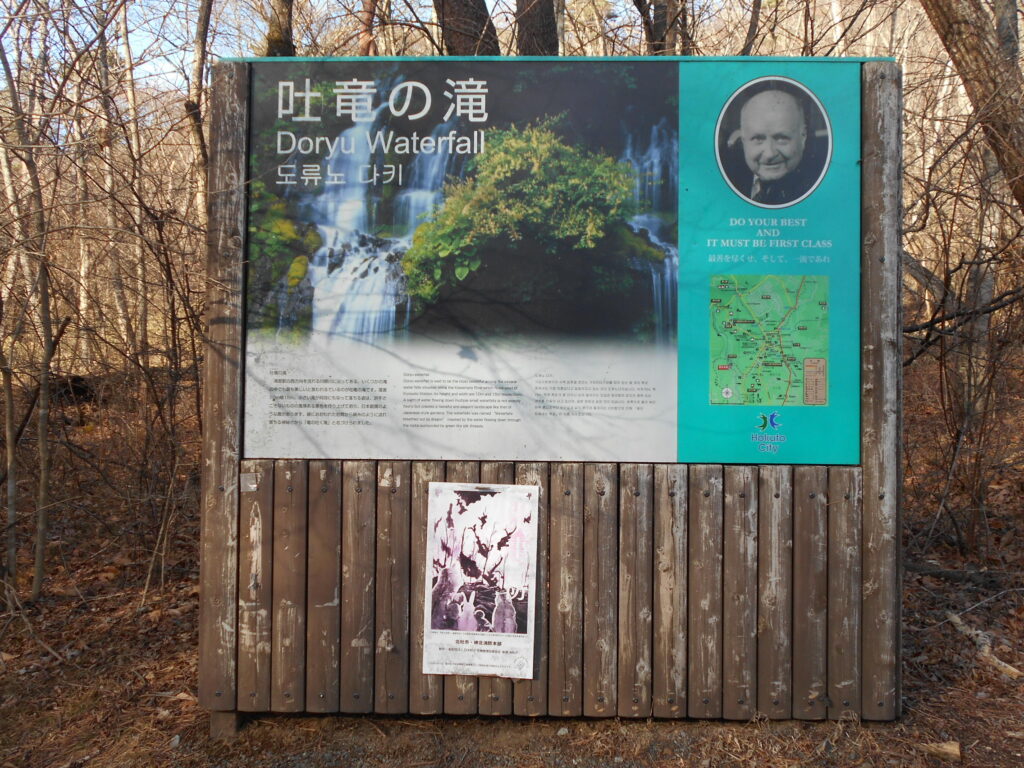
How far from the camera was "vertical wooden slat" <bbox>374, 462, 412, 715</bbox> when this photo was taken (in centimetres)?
343

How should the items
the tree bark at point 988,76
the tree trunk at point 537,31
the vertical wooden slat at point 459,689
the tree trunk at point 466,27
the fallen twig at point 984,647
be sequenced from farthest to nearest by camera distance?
the tree trunk at point 537,31
the tree trunk at point 466,27
the tree bark at point 988,76
the fallen twig at point 984,647
the vertical wooden slat at point 459,689

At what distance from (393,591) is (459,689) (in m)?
0.53

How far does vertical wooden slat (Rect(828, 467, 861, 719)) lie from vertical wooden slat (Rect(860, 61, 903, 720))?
0.13ft

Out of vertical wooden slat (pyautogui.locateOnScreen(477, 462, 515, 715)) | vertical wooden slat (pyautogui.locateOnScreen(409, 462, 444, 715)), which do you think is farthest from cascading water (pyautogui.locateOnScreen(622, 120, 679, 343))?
vertical wooden slat (pyautogui.locateOnScreen(409, 462, 444, 715))

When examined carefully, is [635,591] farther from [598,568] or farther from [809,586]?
[809,586]

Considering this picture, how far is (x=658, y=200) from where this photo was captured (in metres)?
3.39

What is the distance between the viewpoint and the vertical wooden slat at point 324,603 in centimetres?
345

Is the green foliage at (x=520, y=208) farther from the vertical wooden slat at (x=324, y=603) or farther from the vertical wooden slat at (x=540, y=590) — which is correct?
the vertical wooden slat at (x=324, y=603)

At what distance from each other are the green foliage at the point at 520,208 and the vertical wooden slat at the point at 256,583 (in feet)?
3.62

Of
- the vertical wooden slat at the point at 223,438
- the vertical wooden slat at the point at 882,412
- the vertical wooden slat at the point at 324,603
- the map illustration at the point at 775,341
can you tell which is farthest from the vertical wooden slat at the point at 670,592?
the vertical wooden slat at the point at 223,438

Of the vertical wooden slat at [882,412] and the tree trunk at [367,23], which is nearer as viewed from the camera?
the vertical wooden slat at [882,412]

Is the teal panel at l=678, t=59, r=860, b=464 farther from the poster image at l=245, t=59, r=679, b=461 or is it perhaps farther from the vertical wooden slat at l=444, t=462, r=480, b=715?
the vertical wooden slat at l=444, t=462, r=480, b=715

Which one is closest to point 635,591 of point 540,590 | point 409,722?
point 540,590

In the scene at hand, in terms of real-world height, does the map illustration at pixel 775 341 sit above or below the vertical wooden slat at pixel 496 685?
above
